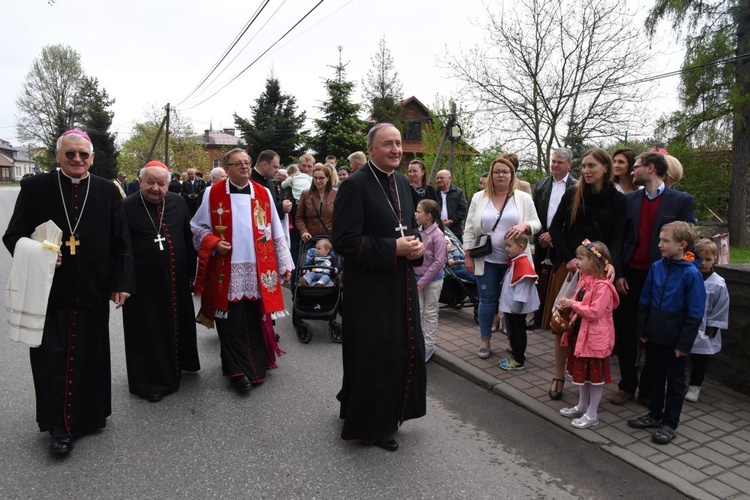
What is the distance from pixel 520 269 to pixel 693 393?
1731mm

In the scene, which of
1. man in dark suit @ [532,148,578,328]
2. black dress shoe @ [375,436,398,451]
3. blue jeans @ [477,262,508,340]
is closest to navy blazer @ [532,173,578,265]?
man in dark suit @ [532,148,578,328]

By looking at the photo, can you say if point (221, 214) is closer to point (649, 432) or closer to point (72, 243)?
point (72, 243)

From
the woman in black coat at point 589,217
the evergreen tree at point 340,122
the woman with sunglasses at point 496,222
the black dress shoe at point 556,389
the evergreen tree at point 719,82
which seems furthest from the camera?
the evergreen tree at point 340,122

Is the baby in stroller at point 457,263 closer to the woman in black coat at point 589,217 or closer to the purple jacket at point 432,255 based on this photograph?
the purple jacket at point 432,255

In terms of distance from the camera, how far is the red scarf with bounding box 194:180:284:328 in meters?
4.67

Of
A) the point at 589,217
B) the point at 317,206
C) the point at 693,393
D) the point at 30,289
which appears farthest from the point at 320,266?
the point at 693,393

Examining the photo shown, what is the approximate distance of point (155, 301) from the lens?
15.0 ft

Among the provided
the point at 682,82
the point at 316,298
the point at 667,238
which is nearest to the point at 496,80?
the point at 682,82

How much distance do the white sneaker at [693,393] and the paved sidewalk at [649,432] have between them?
1.7 inches

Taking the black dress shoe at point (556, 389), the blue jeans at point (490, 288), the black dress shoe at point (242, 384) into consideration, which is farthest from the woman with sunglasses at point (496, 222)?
the black dress shoe at point (242, 384)

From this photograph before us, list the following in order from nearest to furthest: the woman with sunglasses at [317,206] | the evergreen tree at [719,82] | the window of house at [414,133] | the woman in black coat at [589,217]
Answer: the woman in black coat at [589,217]
the woman with sunglasses at [317,206]
the evergreen tree at [719,82]
the window of house at [414,133]

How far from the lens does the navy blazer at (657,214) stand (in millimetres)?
4117

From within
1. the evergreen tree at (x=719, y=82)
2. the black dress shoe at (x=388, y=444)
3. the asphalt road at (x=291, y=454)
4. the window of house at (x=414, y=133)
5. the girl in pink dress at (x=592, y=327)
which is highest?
the window of house at (x=414, y=133)

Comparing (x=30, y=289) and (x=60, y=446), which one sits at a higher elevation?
(x=30, y=289)
